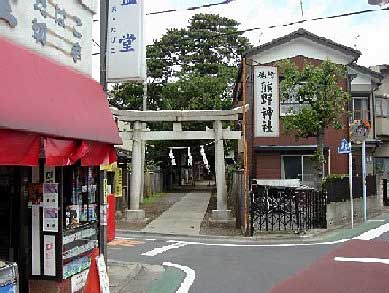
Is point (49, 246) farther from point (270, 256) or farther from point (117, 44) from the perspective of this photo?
point (270, 256)

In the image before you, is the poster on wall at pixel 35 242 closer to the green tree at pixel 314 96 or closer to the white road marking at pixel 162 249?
the white road marking at pixel 162 249

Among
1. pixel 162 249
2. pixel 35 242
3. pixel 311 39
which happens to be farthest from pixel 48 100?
pixel 311 39

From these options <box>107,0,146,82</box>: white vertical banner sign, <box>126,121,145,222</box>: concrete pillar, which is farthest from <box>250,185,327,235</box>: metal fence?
<box>107,0,146,82</box>: white vertical banner sign

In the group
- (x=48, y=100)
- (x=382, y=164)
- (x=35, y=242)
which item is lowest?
(x=35, y=242)

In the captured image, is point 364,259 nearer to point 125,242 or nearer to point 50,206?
point 125,242

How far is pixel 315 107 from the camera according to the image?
66.1ft

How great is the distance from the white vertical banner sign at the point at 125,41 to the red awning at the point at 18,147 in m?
3.62

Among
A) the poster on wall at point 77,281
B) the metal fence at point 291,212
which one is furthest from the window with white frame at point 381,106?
the poster on wall at point 77,281

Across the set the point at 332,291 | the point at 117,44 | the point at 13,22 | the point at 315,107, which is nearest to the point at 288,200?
the point at 315,107

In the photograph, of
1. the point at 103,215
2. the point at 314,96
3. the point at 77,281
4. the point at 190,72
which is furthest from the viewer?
the point at 190,72

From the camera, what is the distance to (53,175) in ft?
23.9

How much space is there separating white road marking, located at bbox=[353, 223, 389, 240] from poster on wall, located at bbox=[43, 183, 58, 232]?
35.7 ft

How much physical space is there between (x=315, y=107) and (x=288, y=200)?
4.54 m

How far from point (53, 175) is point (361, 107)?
25842 mm
